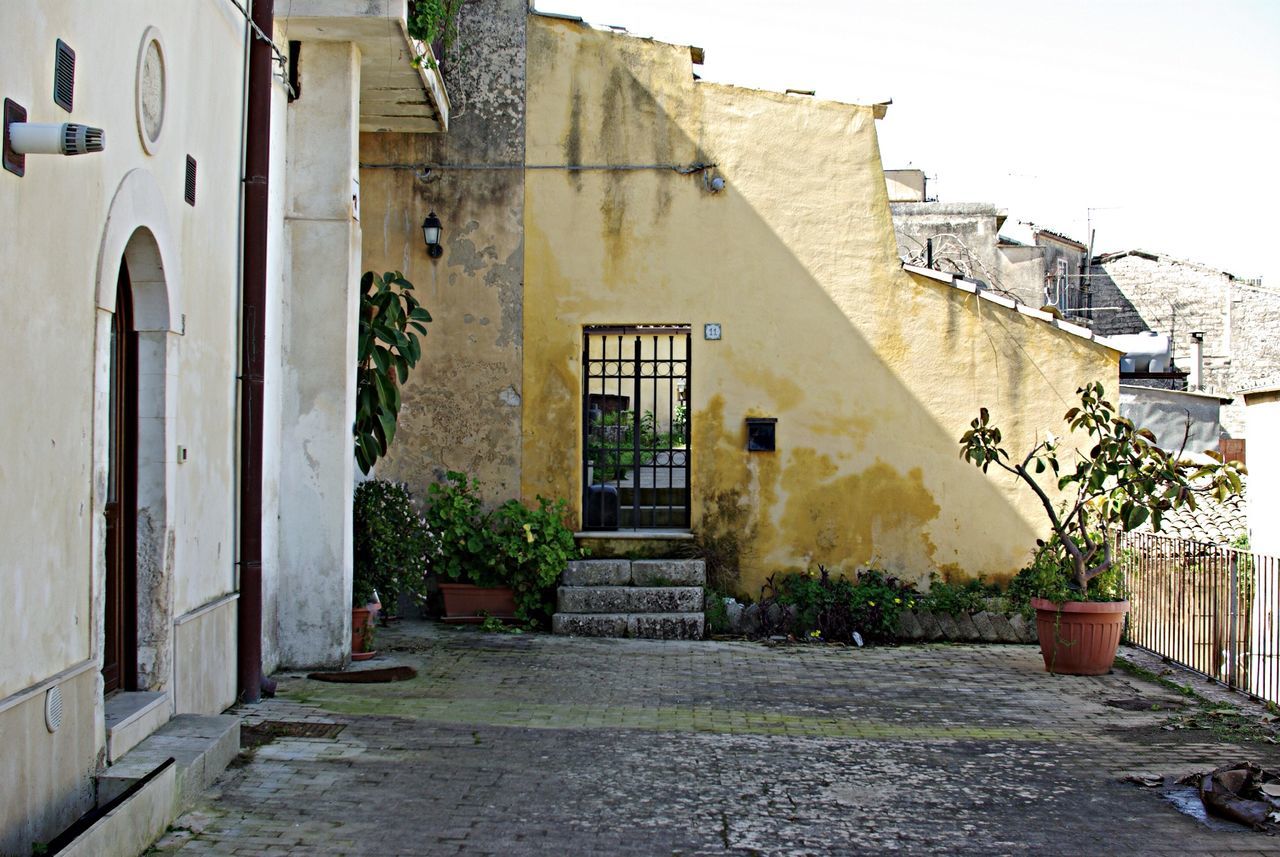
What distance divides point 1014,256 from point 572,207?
1255 centimetres

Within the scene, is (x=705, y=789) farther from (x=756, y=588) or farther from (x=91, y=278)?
(x=756, y=588)

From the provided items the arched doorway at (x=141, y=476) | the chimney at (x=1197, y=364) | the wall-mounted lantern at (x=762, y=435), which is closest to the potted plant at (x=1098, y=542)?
the wall-mounted lantern at (x=762, y=435)

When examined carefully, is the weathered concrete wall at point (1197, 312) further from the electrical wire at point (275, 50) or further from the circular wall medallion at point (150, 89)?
the circular wall medallion at point (150, 89)

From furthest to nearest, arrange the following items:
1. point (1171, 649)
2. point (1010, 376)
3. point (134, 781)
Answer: point (1010, 376) → point (1171, 649) → point (134, 781)

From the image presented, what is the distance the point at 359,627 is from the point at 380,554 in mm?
607

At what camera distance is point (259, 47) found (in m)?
7.93

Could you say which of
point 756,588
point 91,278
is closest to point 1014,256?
point 756,588

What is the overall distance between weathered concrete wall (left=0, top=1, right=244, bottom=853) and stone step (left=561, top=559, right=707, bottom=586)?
4.28 meters

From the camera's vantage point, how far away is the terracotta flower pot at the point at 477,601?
11.3 metres

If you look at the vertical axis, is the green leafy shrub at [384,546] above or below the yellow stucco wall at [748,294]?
below

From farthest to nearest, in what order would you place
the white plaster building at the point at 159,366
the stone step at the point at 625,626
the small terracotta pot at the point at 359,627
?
the stone step at the point at 625,626
the small terracotta pot at the point at 359,627
the white plaster building at the point at 159,366

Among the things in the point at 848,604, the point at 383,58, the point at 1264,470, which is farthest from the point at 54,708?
the point at 1264,470

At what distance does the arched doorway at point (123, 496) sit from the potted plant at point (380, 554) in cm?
318

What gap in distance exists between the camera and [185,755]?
572cm
